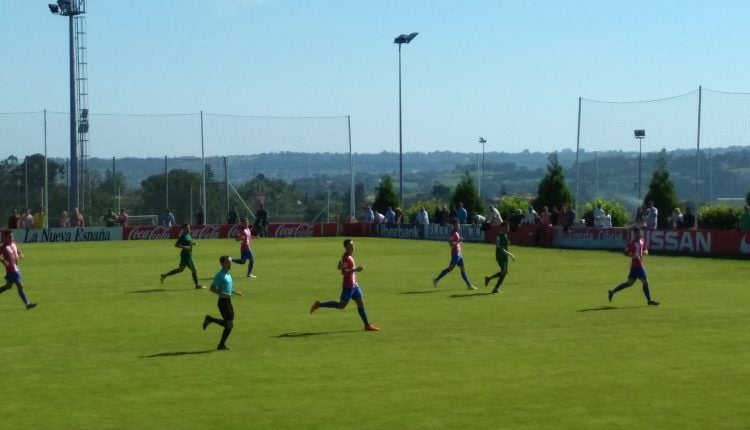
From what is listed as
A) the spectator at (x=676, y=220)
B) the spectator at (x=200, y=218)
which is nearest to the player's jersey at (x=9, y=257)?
the spectator at (x=676, y=220)

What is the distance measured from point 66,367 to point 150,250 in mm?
34244

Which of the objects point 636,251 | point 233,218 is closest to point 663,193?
point 233,218

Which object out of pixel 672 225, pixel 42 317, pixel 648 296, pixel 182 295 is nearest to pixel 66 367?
pixel 42 317

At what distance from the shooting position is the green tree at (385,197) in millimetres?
69062

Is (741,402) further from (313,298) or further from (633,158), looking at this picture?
(633,158)

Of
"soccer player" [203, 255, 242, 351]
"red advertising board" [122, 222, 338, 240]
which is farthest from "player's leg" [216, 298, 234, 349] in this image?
"red advertising board" [122, 222, 338, 240]

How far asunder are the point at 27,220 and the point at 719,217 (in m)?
35.2

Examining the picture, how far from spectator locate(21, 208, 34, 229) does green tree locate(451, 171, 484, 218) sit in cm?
2351

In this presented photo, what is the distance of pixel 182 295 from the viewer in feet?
98.2

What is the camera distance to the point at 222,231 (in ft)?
209

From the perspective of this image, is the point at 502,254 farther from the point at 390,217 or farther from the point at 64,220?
the point at 64,220

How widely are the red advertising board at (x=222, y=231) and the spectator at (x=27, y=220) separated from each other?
16.1ft

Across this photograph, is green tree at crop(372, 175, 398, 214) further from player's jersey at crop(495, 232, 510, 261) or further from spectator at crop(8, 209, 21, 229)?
player's jersey at crop(495, 232, 510, 261)

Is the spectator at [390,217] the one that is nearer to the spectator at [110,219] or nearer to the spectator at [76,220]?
the spectator at [110,219]
